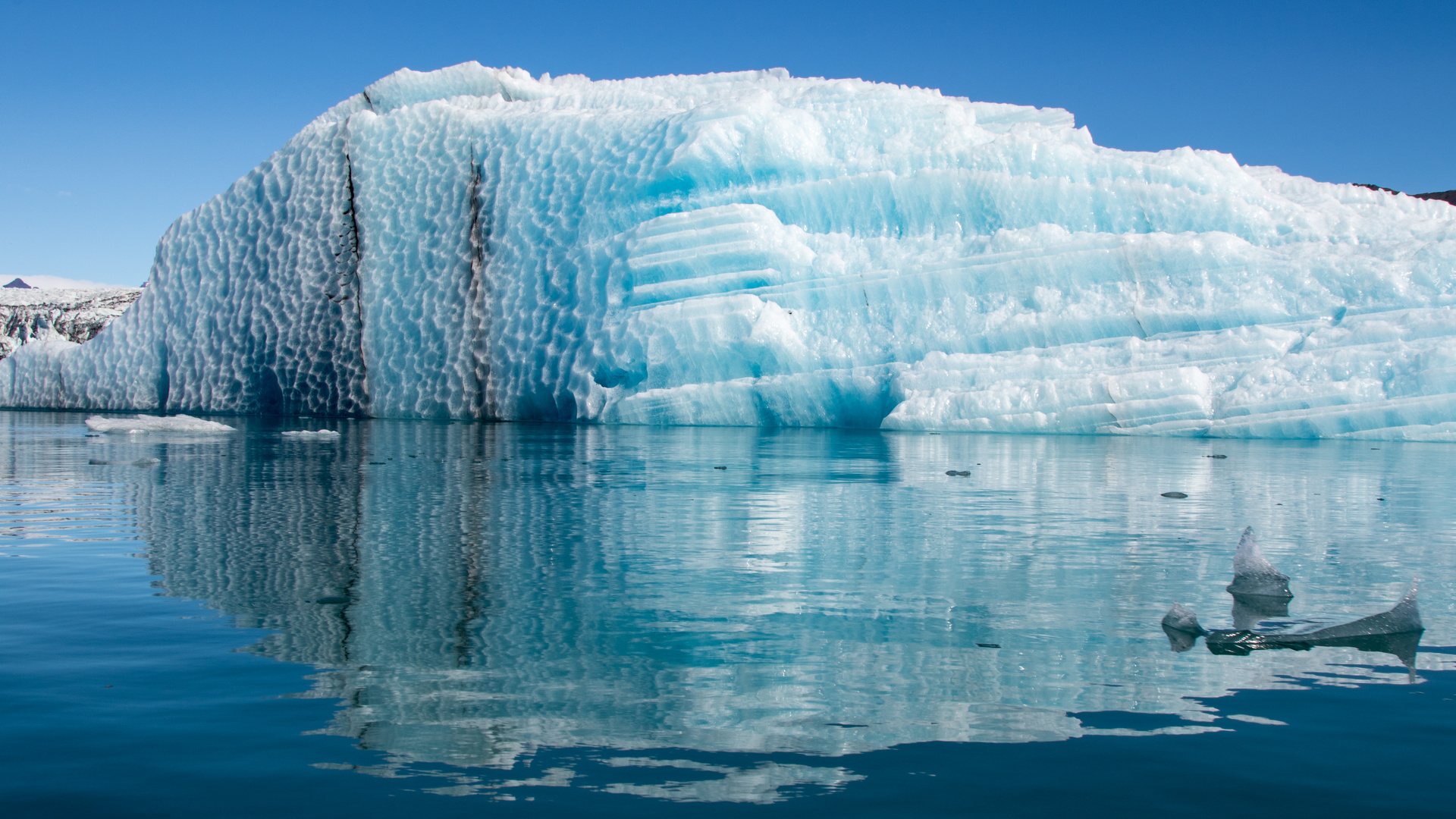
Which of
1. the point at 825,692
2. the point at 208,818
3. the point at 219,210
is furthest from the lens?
the point at 219,210

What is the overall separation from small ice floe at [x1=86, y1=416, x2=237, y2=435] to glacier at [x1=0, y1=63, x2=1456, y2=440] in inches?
240

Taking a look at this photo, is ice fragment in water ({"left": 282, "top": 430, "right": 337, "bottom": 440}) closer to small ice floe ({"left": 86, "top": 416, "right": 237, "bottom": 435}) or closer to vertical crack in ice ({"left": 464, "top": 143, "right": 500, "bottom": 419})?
small ice floe ({"left": 86, "top": 416, "right": 237, "bottom": 435})

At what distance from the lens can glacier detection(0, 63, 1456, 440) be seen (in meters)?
16.0

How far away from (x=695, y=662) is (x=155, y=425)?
13087mm

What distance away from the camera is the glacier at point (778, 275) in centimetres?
1605

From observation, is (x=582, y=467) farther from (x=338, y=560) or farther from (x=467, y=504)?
(x=338, y=560)

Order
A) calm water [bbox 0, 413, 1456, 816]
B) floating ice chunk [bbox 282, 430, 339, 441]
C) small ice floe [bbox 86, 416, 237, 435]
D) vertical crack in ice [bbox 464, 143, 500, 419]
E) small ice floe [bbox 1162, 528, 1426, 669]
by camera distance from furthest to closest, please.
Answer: vertical crack in ice [bbox 464, 143, 500, 419], small ice floe [bbox 86, 416, 237, 435], floating ice chunk [bbox 282, 430, 339, 441], small ice floe [bbox 1162, 528, 1426, 669], calm water [bbox 0, 413, 1456, 816]

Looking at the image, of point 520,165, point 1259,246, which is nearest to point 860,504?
point 1259,246

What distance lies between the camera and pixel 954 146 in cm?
1839

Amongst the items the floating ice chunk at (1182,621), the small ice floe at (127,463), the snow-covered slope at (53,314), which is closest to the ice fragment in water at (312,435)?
the small ice floe at (127,463)

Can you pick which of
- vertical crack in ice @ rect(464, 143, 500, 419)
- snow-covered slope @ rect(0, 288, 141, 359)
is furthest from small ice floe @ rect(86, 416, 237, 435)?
snow-covered slope @ rect(0, 288, 141, 359)

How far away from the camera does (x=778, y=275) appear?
709 inches

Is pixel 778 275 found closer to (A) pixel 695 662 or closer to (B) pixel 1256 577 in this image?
(B) pixel 1256 577

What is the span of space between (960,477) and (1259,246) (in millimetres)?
10849
